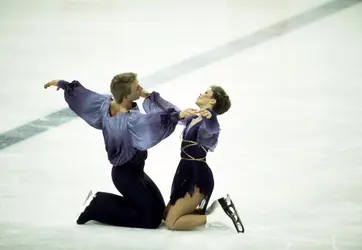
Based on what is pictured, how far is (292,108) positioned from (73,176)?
1.69 meters

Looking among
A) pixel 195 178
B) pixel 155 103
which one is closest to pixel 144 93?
pixel 155 103

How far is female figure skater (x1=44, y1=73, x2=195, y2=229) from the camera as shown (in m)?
4.61

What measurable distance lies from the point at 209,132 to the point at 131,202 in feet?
1.71

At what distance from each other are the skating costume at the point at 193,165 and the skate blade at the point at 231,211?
0.10m

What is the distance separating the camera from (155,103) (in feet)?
15.7

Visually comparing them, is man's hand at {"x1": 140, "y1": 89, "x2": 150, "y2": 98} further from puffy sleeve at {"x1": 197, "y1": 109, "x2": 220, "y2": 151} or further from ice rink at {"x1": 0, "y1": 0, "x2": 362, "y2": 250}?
ice rink at {"x1": 0, "y1": 0, "x2": 362, "y2": 250}

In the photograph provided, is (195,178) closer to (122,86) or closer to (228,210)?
(228,210)

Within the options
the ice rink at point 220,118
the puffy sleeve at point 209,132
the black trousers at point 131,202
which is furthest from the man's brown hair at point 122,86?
the ice rink at point 220,118

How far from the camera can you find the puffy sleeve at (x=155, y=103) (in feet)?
15.6

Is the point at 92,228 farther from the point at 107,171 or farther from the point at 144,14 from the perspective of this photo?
the point at 144,14

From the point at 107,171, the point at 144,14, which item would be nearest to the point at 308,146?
the point at 107,171

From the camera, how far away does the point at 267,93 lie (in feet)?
22.3

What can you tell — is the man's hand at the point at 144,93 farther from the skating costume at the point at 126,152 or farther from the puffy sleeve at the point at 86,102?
the puffy sleeve at the point at 86,102

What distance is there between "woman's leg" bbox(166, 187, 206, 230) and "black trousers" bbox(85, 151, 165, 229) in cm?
8
